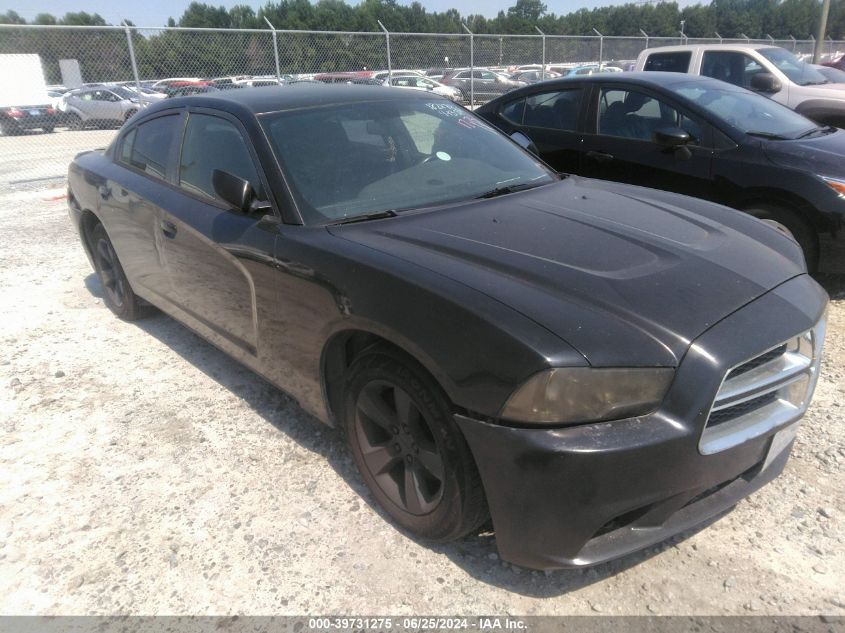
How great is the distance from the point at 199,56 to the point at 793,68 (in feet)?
37.5

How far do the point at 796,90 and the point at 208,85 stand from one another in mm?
12679

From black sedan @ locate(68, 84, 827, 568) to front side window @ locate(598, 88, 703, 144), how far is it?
7.19 ft

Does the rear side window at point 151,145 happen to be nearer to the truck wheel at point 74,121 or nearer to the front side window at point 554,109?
the front side window at point 554,109

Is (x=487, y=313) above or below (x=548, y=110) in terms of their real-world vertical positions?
below

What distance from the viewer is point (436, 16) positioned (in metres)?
45.2

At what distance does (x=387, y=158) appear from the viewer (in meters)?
3.09

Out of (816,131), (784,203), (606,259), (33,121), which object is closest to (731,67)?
(816,131)

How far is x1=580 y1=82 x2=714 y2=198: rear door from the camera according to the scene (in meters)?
4.95

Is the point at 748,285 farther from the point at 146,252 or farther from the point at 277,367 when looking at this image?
the point at 146,252

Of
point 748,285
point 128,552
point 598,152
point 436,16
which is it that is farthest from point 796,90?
point 436,16

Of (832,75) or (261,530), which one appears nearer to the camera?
(261,530)

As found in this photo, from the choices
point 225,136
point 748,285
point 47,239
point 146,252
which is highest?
point 225,136

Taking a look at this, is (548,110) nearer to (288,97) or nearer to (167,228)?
(288,97)

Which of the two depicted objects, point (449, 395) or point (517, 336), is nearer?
point (517, 336)
